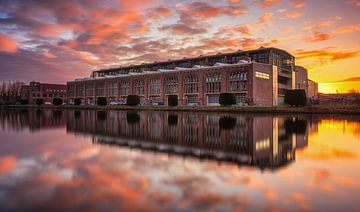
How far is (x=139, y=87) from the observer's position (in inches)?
3728

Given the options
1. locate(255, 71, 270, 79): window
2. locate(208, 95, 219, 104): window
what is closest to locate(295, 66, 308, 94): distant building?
locate(255, 71, 270, 79): window

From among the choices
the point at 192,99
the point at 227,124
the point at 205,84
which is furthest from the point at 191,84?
the point at 227,124

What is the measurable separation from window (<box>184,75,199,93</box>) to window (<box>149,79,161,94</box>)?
1122cm

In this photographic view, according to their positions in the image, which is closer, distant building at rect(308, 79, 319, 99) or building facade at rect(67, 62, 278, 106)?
building facade at rect(67, 62, 278, 106)

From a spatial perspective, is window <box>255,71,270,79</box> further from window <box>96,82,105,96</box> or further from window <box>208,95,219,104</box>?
window <box>96,82,105,96</box>

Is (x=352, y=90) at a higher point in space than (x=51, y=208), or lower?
higher

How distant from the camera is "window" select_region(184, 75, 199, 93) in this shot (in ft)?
256

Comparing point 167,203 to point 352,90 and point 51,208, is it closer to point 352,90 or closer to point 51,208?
point 51,208

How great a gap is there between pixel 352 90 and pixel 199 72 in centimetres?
6288

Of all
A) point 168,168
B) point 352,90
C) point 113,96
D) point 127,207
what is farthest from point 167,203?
point 352,90

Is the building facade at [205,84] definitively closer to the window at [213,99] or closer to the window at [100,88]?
the window at [213,99]

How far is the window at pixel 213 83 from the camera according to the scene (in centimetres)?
7369

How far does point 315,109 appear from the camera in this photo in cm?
4678

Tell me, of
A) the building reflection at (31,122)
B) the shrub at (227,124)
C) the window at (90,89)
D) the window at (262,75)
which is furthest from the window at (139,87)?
the shrub at (227,124)
